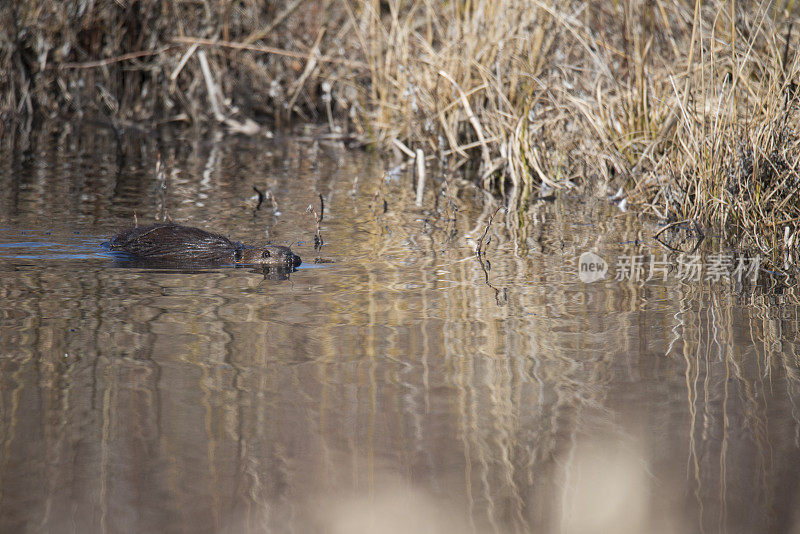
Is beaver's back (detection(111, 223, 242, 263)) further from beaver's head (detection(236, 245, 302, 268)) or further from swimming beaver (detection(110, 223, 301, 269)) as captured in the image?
beaver's head (detection(236, 245, 302, 268))

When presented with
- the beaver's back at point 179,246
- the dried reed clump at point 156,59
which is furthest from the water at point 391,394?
the dried reed clump at point 156,59

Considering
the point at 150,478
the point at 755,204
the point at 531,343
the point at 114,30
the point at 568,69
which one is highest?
the point at 114,30

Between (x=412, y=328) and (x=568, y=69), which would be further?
(x=568, y=69)

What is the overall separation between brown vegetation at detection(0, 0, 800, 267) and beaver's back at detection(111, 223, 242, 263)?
2.20 metres

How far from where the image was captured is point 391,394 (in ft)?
11.1

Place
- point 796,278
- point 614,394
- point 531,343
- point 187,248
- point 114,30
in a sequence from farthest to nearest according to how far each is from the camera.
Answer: point 114,30, point 187,248, point 796,278, point 531,343, point 614,394

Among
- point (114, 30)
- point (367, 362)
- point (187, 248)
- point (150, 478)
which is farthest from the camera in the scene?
point (114, 30)

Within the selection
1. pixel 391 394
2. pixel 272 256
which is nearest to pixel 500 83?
pixel 272 256

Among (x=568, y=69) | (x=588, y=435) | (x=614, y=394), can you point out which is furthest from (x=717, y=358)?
(x=568, y=69)

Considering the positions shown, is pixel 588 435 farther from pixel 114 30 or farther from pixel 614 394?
pixel 114 30

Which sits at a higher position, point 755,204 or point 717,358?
point 755,204

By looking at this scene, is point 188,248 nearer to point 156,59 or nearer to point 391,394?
point 391,394

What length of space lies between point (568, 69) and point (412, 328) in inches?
179

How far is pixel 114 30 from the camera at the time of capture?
11258mm
